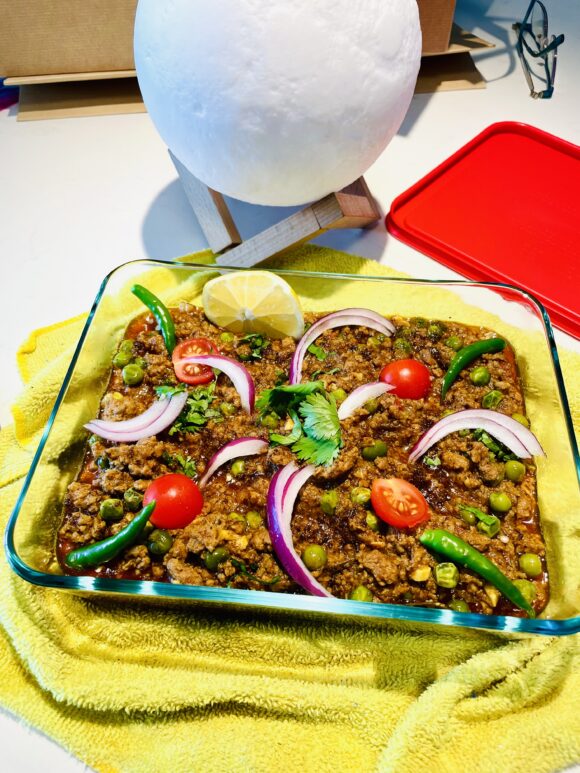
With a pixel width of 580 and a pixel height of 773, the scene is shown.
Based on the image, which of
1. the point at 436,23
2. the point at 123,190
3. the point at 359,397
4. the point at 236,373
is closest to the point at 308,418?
the point at 359,397

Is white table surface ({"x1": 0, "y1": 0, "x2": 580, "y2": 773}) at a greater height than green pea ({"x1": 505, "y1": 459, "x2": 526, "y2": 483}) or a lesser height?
greater

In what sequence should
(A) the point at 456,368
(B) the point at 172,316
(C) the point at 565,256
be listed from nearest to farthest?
(A) the point at 456,368 < (B) the point at 172,316 < (C) the point at 565,256

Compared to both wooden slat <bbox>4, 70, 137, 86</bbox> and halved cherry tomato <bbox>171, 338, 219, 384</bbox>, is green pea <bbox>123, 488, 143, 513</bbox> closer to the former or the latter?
halved cherry tomato <bbox>171, 338, 219, 384</bbox>

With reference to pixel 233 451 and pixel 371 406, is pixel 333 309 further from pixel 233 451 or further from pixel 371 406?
pixel 233 451

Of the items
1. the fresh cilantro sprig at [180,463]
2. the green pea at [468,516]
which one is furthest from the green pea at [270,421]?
the green pea at [468,516]

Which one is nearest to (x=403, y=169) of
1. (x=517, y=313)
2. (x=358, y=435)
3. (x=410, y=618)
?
(x=517, y=313)

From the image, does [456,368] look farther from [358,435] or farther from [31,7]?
[31,7]

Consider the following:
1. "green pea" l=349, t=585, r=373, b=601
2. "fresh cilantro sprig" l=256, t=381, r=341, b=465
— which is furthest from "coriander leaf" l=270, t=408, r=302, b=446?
"green pea" l=349, t=585, r=373, b=601
